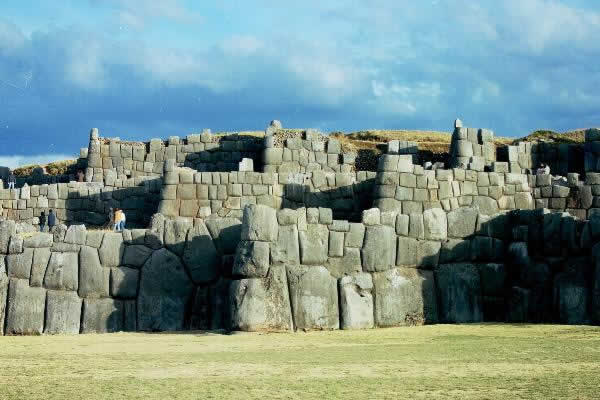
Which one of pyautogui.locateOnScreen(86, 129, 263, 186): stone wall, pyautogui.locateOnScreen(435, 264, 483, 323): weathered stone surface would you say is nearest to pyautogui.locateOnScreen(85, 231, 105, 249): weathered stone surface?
pyautogui.locateOnScreen(435, 264, 483, 323): weathered stone surface

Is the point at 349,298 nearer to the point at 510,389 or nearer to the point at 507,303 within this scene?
the point at 507,303

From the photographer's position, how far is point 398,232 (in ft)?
52.9

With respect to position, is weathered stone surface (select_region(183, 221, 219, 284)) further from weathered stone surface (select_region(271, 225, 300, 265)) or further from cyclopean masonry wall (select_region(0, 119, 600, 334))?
weathered stone surface (select_region(271, 225, 300, 265))

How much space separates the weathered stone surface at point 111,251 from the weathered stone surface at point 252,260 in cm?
251

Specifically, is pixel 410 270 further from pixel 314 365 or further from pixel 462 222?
pixel 314 365

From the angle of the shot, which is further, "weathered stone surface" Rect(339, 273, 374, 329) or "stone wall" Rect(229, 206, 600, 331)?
"weathered stone surface" Rect(339, 273, 374, 329)

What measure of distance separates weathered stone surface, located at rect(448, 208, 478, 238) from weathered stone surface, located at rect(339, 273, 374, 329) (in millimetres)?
2210

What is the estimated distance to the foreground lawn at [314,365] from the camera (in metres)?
8.47

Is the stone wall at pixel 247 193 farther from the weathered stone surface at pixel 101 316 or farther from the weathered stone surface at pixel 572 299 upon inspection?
the weathered stone surface at pixel 572 299

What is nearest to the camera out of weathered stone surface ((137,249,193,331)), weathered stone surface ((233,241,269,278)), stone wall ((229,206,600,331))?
weathered stone surface ((233,241,269,278))

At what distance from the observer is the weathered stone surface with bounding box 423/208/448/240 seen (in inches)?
642

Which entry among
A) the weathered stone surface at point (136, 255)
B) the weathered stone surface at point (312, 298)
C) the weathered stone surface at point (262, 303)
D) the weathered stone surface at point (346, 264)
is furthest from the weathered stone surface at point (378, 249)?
the weathered stone surface at point (136, 255)

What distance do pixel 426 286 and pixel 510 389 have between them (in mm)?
7415

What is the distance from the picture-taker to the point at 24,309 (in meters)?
15.4
